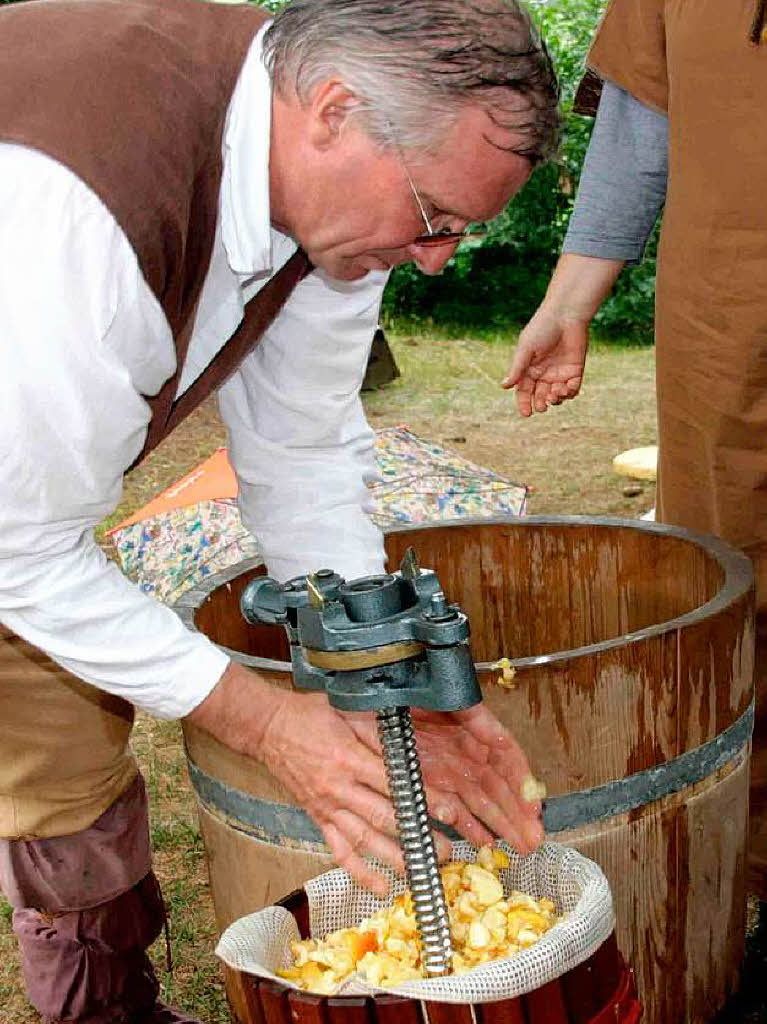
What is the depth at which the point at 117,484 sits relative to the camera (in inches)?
63.9

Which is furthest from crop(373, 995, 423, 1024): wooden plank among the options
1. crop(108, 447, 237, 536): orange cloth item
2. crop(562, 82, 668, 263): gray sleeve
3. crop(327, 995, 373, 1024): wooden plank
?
crop(108, 447, 237, 536): orange cloth item

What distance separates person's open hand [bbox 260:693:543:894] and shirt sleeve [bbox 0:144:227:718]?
124 millimetres

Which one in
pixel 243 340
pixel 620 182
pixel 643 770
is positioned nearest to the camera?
pixel 643 770

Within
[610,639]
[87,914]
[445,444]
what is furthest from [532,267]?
[87,914]

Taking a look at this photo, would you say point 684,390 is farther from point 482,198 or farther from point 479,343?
point 479,343

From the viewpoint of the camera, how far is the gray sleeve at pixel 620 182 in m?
2.48

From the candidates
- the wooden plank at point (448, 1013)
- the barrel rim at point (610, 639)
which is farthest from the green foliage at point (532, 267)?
the wooden plank at point (448, 1013)

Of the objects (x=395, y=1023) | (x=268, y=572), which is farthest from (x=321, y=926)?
(x=268, y=572)

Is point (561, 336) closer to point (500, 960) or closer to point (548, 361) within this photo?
point (548, 361)


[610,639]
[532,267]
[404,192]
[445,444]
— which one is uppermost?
[404,192]

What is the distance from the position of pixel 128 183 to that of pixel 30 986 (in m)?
1.40

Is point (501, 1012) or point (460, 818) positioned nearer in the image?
point (501, 1012)

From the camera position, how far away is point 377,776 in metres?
1.59

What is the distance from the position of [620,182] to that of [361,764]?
140 cm
